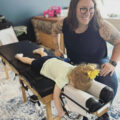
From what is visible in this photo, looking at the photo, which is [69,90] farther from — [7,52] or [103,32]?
[7,52]

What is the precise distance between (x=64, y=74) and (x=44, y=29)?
7.46 ft

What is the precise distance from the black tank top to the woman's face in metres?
0.08

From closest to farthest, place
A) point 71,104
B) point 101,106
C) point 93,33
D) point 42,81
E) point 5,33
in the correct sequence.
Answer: point 101,106 → point 71,104 → point 42,81 → point 93,33 → point 5,33

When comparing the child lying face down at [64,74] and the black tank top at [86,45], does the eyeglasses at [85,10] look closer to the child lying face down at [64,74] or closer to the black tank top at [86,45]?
the black tank top at [86,45]

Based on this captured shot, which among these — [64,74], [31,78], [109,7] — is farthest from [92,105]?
[109,7]

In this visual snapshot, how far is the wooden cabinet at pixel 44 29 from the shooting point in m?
2.97

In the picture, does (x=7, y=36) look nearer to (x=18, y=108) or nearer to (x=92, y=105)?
(x=18, y=108)

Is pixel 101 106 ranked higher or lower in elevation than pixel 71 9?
lower

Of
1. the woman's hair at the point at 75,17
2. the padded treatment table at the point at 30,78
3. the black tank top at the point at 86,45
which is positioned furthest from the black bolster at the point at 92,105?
the woman's hair at the point at 75,17

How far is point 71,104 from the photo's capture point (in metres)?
0.89

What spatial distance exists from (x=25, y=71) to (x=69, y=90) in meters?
0.53

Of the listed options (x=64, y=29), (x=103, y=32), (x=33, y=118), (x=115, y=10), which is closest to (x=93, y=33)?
(x=103, y=32)

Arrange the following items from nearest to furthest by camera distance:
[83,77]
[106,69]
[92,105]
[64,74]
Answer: [92,105], [83,77], [64,74], [106,69]

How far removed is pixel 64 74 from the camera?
38.9 inches
